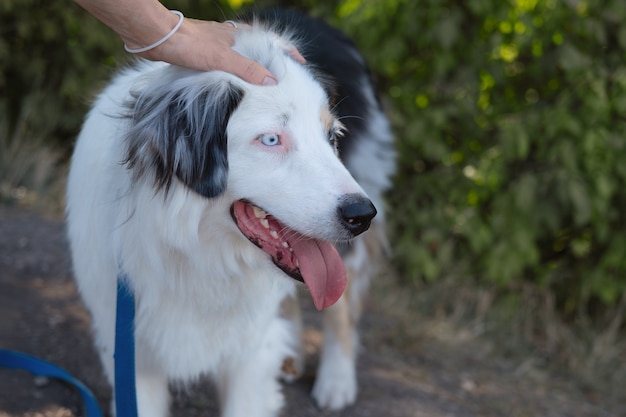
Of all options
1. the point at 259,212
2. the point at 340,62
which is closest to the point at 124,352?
the point at 259,212

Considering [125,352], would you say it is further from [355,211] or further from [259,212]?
[355,211]

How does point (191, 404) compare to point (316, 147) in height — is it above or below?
below

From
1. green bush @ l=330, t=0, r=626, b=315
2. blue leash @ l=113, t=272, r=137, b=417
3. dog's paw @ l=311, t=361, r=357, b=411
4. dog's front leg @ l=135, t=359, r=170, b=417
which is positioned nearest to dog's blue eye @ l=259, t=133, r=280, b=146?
blue leash @ l=113, t=272, r=137, b=417

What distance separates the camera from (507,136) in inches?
145

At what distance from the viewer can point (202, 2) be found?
5332 mm

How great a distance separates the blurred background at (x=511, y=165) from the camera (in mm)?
3592

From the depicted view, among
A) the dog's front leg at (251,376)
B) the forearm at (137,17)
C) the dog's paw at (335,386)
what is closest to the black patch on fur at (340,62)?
the forearm at (137,17)

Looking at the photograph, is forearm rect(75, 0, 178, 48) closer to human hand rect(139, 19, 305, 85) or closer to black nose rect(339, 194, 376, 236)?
human hand rect(139, 19, 305, 85)

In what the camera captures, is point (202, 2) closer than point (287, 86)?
No

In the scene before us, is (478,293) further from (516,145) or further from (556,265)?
(516,145)

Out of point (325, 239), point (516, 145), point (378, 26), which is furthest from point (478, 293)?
point (325, 239)

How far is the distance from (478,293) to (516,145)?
3.36 feet

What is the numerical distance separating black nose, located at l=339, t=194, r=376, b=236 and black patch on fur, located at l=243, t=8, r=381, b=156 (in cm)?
81

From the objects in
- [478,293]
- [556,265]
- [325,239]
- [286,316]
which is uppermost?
[325,239]
